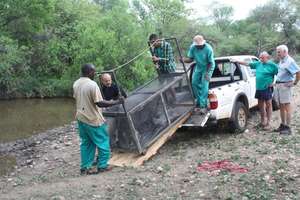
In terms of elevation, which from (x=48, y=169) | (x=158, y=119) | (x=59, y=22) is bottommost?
(x=48, y=169)

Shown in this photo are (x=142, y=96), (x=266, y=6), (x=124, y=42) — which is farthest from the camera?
(x=266, y=6)

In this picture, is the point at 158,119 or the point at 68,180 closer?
the point at 68,180

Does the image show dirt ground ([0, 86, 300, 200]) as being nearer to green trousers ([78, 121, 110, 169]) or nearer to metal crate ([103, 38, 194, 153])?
green trousers ([78, 121, 110, 169])

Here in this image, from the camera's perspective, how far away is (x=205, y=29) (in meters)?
47.2

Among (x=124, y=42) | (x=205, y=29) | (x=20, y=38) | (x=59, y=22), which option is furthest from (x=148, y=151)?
(x=205, y=29)

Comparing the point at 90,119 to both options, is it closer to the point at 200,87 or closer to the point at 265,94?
the point at 200,87

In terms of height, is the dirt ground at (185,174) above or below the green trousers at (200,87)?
below

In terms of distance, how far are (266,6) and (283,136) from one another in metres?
40.6

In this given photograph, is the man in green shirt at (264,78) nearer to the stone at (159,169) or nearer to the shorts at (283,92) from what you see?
the shorts at (283,92)

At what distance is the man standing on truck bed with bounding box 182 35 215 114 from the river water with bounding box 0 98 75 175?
460 cm

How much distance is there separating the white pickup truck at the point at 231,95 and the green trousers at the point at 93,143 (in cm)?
203

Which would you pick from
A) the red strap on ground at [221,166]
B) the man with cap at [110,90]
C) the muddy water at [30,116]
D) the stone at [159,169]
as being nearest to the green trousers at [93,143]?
the man with cap at [110,90]

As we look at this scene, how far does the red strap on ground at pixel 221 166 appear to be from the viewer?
680cm

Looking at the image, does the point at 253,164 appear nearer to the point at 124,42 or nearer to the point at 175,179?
the point at 175,179
